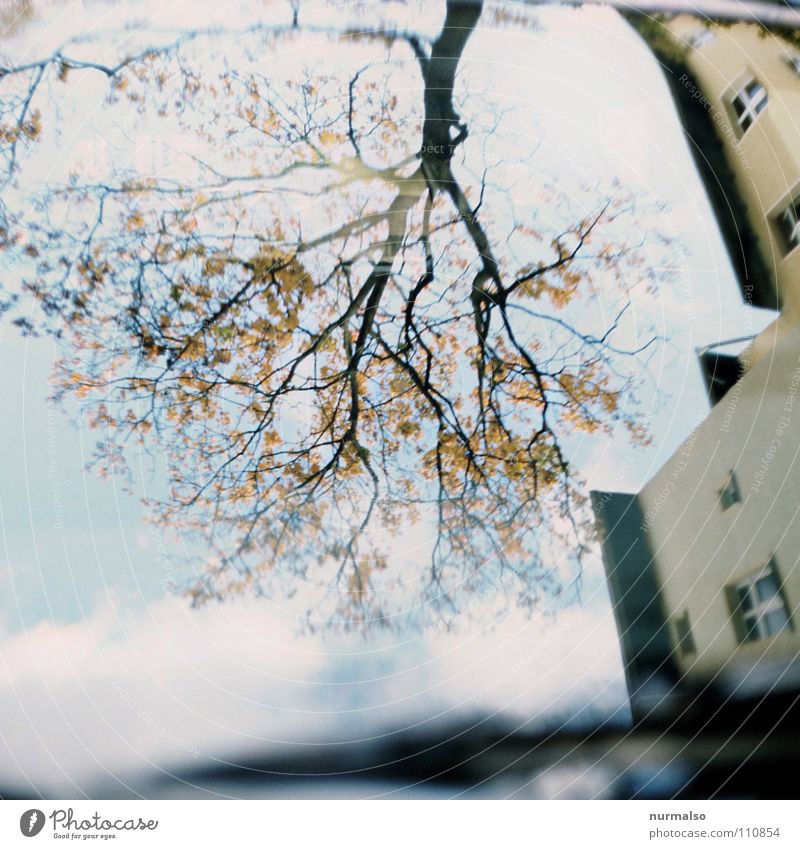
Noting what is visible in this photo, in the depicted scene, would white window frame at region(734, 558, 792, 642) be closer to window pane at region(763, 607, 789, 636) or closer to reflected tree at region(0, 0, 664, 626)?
window pane at region(763, 607, 789, 636)

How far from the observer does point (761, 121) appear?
47.9 inches

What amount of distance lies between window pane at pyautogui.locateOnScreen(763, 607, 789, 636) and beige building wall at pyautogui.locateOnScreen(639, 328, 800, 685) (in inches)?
0.4

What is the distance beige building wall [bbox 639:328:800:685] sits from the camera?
1.09 m

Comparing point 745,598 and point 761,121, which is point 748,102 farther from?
point 745,598

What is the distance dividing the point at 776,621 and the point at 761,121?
2.93ft

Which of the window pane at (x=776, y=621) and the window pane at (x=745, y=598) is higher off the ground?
the window pane at (x=745, y=598)

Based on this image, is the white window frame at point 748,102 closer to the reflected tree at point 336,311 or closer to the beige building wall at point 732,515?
the reflected tree at point 336,311

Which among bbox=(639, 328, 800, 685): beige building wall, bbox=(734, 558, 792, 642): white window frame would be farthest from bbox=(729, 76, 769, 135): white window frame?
bbox=(734, 558, 792, 642): white window frame

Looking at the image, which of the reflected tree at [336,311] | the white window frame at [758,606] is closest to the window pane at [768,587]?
the white window frame at [758,606]

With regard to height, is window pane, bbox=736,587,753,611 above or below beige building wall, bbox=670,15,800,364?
below

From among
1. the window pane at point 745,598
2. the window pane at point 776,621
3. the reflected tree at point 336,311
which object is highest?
the reflected tree at point 336,311

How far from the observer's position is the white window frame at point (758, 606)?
3.59 feet

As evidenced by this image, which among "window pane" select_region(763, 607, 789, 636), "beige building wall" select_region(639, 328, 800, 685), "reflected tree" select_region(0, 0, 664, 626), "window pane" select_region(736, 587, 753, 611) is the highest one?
"reflected tree" select_region(0, 0, 664, 626)

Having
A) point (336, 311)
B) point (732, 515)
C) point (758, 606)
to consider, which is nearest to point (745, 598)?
point (758, 606)
